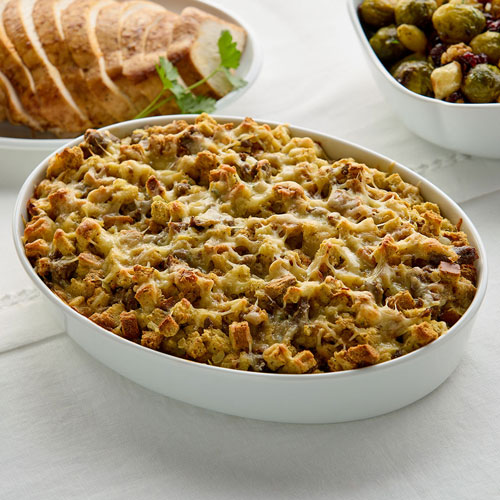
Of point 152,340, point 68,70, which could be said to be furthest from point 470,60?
point 152,340

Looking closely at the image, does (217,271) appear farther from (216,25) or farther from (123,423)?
(216,25)

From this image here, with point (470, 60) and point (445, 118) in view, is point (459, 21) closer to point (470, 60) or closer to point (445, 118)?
point (470, 60)

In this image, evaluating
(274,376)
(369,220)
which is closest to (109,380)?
(274,376)

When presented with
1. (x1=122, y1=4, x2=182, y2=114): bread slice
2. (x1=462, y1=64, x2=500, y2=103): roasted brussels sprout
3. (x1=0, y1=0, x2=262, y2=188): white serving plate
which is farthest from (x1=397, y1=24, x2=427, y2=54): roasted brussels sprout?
(x1=122, y1=4, x2=182, y2=114): bread slice

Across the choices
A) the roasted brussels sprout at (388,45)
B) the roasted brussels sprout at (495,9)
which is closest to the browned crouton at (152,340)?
the roasted brussels sprout at (388,45)

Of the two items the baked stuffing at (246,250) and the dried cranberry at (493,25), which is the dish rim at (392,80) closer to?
the dried cranberry at (493,25)

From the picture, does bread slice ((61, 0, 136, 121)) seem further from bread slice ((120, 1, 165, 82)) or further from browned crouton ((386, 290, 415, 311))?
browned crouton ((386, 290, 415, 311))
